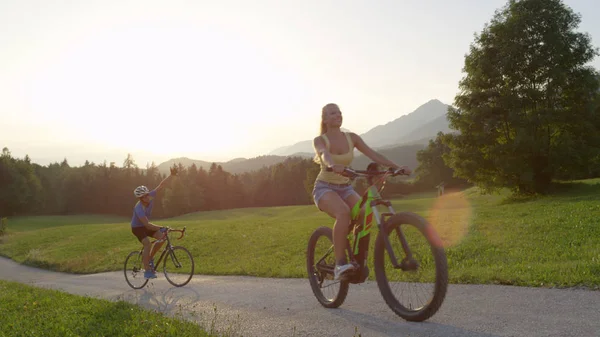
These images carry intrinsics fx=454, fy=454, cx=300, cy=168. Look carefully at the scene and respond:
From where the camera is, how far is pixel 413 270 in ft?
17.9

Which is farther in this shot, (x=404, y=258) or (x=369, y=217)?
(x=369, y=217)

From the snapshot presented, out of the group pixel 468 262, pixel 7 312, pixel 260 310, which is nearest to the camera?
pixel 260 310

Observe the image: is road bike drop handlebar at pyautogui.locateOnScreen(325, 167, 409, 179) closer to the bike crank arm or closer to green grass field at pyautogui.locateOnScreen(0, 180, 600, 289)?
the bike crank arm

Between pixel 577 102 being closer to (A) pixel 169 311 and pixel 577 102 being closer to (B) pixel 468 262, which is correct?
(B) pixel 468 262

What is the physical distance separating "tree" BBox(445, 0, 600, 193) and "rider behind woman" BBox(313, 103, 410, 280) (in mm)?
25688

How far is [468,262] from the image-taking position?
13062 millimetres

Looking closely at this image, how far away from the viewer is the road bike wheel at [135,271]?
42.9ft

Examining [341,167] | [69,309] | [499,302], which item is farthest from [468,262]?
[69,309]

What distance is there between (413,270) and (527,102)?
2950cm

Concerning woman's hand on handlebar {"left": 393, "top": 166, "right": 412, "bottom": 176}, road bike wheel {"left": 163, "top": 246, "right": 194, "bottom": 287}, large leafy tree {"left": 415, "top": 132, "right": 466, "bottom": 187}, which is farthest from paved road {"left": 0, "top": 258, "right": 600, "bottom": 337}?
large leafy tree {"left": 415, "top": 132, "right": 466, "bottom": 187}

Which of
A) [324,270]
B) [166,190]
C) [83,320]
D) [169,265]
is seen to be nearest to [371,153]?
[324,270]

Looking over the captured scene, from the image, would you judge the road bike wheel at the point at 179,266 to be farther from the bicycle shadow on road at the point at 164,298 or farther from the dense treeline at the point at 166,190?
the dense treeline at the point at 166,190

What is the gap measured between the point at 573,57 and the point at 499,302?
3010 centimetres

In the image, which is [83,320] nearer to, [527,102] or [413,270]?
[413,270]
